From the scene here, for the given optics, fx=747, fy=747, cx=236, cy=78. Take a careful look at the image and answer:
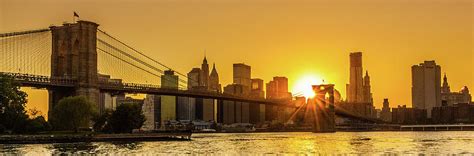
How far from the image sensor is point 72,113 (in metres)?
86.4

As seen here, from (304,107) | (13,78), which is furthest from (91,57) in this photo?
(304,107)

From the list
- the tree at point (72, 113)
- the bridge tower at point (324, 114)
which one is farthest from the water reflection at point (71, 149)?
the bridge tower at point (324, 114)

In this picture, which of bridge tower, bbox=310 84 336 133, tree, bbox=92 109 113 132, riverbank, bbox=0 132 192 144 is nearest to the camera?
riverbank, bbox=0 132 192 144

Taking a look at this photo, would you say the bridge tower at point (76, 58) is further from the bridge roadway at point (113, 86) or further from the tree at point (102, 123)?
the tree at point (102, 123)

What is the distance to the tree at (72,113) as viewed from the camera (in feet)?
284

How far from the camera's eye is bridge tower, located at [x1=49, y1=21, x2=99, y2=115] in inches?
3819

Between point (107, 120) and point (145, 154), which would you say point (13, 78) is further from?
point (145, 154)

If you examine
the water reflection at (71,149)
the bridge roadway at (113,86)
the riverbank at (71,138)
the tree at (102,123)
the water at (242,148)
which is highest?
the bridge roadway at (113,86)

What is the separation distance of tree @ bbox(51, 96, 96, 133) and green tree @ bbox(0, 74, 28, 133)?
3.85 meters

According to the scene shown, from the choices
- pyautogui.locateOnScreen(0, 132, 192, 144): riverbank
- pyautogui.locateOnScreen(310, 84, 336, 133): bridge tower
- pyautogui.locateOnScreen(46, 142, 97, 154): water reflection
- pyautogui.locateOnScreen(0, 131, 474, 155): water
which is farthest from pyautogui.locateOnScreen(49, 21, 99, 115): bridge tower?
pyautogui.locateOnScreen(310, 84, 336, 133): bridge tower

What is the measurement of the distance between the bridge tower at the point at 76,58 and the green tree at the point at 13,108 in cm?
1071

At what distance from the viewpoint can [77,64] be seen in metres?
98.9

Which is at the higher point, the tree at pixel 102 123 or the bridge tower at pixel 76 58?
the bridge tower at pixel 76 58

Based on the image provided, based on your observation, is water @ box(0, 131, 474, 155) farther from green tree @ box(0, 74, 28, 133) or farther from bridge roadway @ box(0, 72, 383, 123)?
bridge roadway @ box(0, 72, 383, 123)
